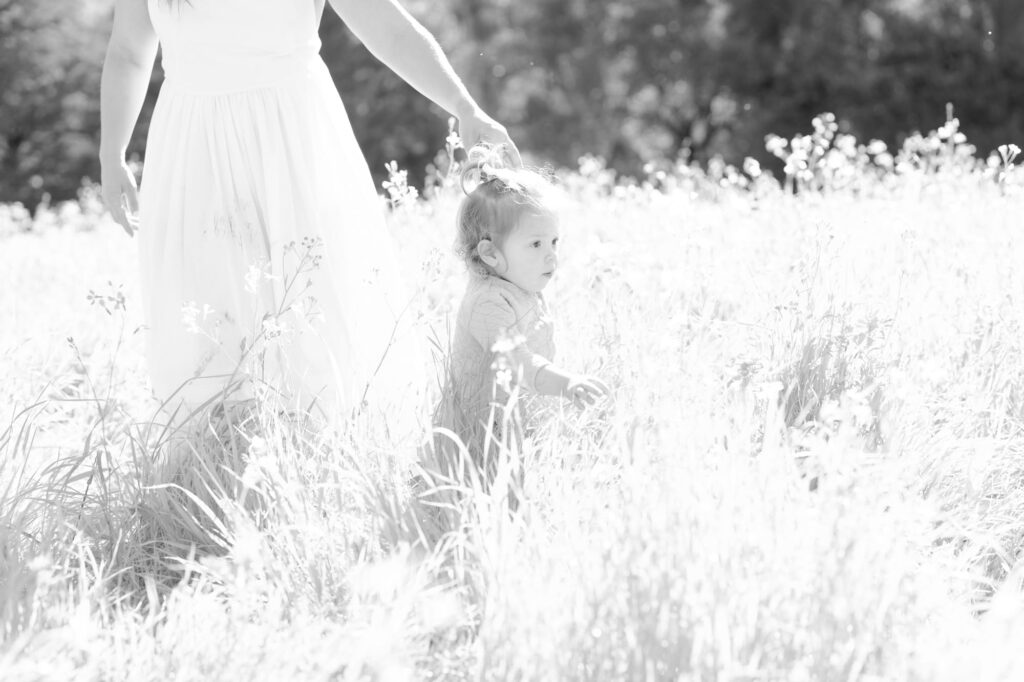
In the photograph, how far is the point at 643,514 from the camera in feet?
7.00

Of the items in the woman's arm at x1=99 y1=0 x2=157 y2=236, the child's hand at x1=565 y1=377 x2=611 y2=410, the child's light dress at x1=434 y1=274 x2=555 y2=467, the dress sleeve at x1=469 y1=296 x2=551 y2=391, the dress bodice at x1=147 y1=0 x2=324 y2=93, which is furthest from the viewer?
the woman's arm at x1=99 y1=0 x2=157 y2=236

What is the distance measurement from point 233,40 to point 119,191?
25.4 inches

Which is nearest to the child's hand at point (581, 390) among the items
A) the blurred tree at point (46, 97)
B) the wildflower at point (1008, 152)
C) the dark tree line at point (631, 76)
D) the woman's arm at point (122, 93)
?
the woman's arm at point (122, 93)

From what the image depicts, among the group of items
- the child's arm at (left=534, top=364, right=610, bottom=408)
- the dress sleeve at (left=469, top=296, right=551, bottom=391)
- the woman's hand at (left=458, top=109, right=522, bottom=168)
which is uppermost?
the woman's hand at (left=458, top=109, right=522, bottom=168)

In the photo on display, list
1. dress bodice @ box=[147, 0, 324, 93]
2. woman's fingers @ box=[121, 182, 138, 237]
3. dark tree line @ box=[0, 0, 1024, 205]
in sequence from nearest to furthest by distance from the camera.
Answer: dress bodice @ box=[147, 0, 324, 93] → woman's fingers @ box=[121, 182, 138, 237] → dark tree line @ box=[0, 0, 1024, 205]

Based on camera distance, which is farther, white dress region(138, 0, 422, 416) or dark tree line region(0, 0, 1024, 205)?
dark tree line region(0, 0, 1024, 205)

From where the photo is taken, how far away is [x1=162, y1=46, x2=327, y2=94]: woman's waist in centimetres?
324

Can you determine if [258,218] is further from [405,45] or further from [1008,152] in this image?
[1008,152]

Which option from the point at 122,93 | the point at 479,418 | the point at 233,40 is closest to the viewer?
the point at 479,418

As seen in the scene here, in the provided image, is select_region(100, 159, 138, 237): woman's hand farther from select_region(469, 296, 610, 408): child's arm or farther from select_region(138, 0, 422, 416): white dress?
select_region(469, 296, 610, 408): child's arm

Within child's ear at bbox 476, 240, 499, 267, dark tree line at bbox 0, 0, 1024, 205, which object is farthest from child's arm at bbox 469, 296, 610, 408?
dark tree line at bbox 0, 0, 1024, 205

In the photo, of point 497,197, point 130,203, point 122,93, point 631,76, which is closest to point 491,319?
point 497,197

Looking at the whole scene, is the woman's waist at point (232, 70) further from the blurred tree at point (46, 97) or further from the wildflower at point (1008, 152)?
the blurred tree at point (46, 97)

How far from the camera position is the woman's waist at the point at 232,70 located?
3.24 metres
